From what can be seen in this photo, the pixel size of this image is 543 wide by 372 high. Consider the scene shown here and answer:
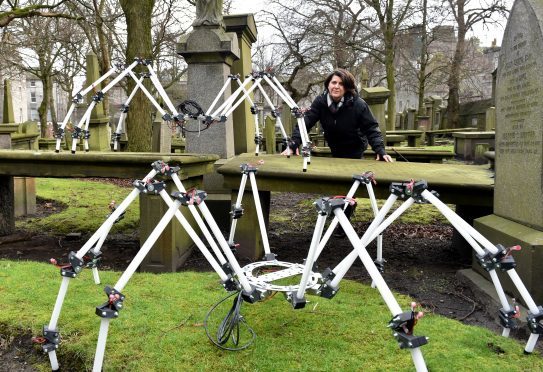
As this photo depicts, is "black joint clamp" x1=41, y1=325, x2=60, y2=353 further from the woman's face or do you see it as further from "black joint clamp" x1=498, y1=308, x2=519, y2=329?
the woman's face

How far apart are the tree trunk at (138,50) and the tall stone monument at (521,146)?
34.2 feet

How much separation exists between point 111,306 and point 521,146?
3.55m

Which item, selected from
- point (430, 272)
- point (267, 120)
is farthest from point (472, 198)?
point (267, 120)

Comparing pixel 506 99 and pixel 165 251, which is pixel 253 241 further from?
pixel 506 99

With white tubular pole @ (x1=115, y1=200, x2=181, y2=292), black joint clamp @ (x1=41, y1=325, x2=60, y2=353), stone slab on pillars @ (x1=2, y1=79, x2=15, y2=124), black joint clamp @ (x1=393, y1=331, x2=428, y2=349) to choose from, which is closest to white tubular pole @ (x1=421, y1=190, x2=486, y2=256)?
black joint clamp @ (x1=393, y1=331, x2=428, y2=349)

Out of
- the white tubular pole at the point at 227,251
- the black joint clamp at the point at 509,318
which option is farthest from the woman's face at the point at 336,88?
the black joint clamp at the point at 509,318

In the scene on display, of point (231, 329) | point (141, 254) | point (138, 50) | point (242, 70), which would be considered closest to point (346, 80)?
point (242, 70)

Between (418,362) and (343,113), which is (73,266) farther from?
(343,113)

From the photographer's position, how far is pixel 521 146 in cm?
413

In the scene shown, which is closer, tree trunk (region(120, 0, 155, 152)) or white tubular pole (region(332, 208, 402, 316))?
white tubular pole (region(332, 208, 402, 316))

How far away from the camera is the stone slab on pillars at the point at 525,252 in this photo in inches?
145

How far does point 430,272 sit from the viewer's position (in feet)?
17.5

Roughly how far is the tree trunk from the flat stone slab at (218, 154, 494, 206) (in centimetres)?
858

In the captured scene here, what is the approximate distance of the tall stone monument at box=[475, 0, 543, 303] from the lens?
3803 mm
